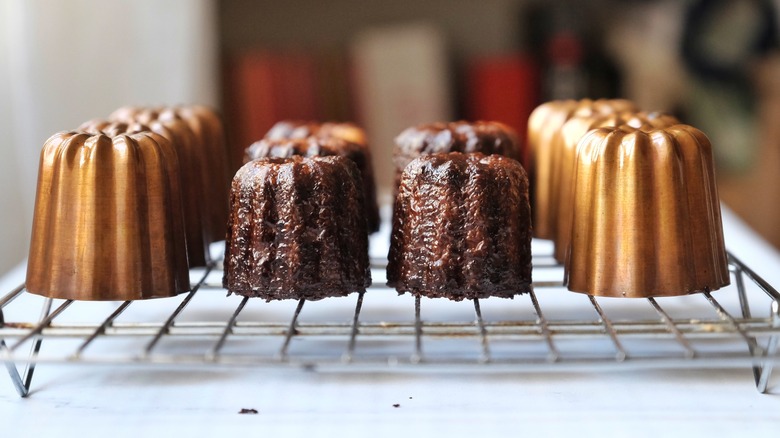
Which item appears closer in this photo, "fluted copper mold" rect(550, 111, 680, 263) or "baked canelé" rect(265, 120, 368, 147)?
"fluted copper mold" rect(550, 111, 680, 263)

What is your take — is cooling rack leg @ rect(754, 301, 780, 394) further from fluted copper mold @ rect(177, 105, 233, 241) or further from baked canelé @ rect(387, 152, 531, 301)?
fluted copper mold @ rect(177, 105, 233, 241)

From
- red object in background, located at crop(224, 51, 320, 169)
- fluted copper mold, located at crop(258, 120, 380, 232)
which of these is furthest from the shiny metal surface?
red object in background, located at crop(224, 51, 320, 169)

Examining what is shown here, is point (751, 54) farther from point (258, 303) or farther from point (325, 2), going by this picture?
point (258, 303)

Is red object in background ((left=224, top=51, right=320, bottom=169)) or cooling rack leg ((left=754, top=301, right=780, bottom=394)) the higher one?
red object in background ((left=224, top=51, right=320, bottom=169))

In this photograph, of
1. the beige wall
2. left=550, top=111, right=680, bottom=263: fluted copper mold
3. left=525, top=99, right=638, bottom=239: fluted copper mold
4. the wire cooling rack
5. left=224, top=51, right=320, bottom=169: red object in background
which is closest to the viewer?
the wire cooling rack

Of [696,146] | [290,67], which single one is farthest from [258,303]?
[290,67]

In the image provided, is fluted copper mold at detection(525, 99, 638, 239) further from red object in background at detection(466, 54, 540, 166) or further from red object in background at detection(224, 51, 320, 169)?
red object in background at detection(224, 51, 320, 169)

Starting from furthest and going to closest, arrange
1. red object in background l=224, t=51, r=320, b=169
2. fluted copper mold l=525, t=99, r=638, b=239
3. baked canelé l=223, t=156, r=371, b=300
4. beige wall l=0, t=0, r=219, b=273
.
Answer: red object in background l=224, t=51, r=320, b=169, beige wall l=0, t=0, r=219, b=273, fluted copper mold l=525, t=99, r=638, b=239, baked canelé l=223, t=156, r=371, b=300
